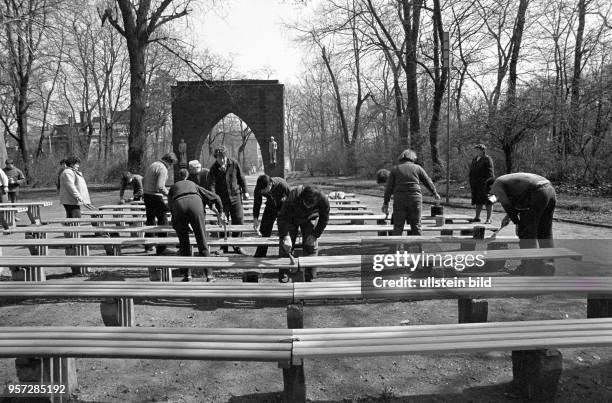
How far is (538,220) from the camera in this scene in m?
5.28

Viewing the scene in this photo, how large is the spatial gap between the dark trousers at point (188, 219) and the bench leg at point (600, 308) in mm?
3881

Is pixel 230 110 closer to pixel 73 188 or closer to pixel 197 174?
pixel 73 188

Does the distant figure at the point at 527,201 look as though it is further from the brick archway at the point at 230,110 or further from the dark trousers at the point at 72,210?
the brick archway at the point at 230,110

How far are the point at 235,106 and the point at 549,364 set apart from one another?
2837 centimetres

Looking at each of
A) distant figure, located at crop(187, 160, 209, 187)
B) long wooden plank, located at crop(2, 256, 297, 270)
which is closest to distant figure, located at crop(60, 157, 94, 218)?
distant figure, located at crop(187, 160, 209, 187)

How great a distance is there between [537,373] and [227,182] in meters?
5.35

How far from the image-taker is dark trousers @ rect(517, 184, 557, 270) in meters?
5.19

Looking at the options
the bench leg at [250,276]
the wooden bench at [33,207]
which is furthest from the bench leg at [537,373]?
the wooden bench at [33,207]

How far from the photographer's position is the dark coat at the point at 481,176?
357 inches

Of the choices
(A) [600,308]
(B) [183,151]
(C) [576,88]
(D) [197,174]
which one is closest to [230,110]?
(B) [183,151]

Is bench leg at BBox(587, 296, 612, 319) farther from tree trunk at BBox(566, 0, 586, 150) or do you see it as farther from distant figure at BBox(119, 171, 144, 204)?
tree trunk at BBox(566, 0, 586, 150)

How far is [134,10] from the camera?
22.7 m

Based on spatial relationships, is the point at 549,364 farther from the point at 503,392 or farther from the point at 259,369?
the point at 259,369

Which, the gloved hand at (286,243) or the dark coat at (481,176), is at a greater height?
the dark coat at (481,176)
